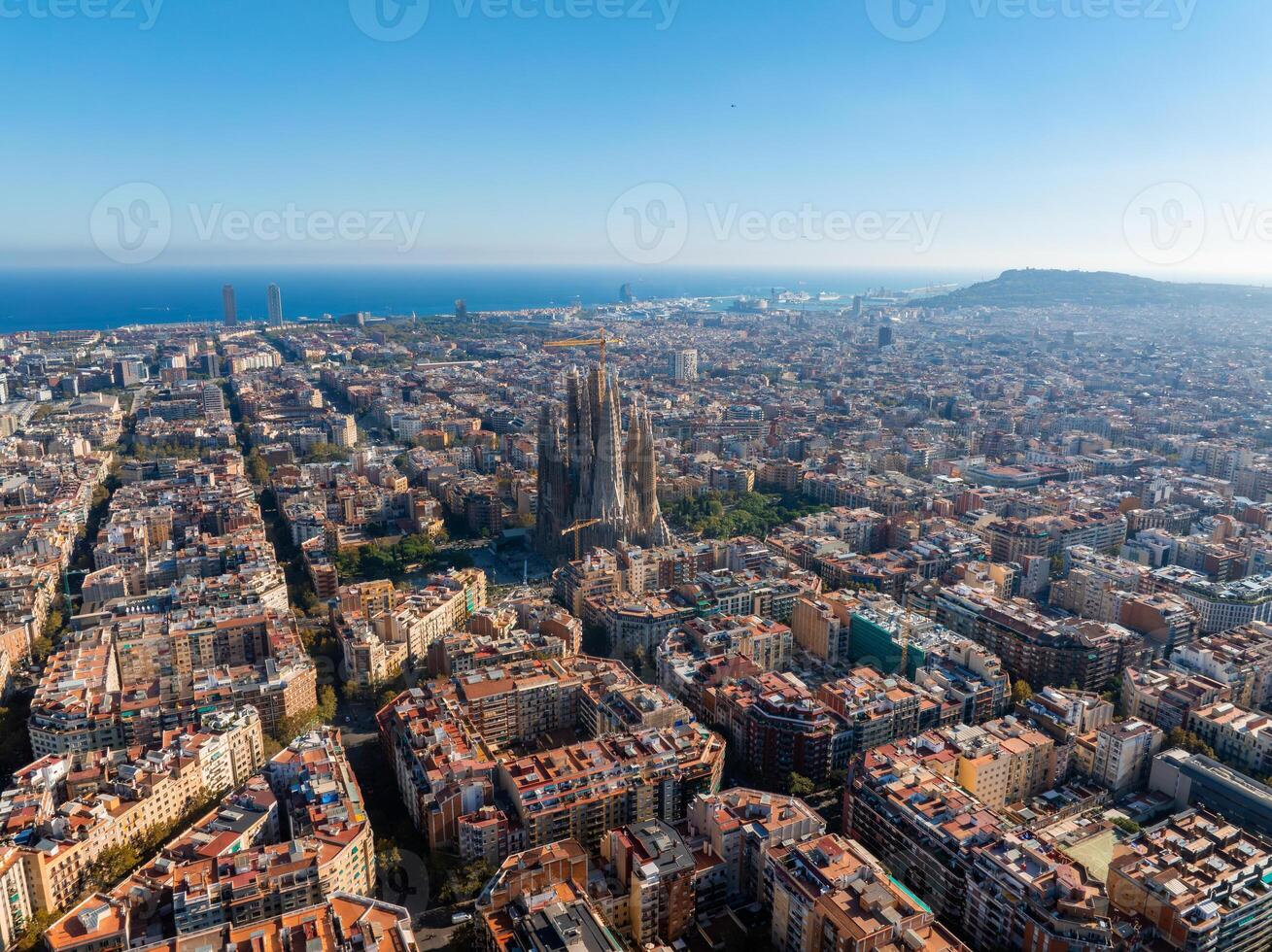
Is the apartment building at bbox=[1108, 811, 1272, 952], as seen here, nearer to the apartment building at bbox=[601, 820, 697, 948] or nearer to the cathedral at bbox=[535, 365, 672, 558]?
the apartment building at bbox=[601, 820, 697, 948]

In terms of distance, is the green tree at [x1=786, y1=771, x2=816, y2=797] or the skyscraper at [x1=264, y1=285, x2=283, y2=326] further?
the skyscraper at [x1=264, y1=285, x2=283, y2=326]

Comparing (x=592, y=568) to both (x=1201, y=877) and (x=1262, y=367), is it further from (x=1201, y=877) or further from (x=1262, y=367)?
(x=1262, y=367)

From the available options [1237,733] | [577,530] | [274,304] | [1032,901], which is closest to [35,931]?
[1032,901]

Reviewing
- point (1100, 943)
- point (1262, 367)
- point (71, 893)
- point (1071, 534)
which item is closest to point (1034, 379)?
point (1262, 367)

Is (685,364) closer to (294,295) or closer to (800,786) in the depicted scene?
(800,786)

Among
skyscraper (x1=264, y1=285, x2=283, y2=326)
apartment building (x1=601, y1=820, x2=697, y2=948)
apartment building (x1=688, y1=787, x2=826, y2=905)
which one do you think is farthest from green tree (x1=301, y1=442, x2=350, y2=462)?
skyscraper (x1=264, y1=285, x2=283, y2=326)

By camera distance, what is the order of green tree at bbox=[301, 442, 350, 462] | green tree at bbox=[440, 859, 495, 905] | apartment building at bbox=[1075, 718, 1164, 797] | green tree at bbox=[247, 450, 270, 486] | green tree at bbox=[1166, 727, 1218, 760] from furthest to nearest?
green tree at bbox=[301, 442, 350, 462] < green tree at bbox=[247, 450, 270, 486] < green tree at bbox=[1166, 727, 1218, 760] < apartment building at bbox=[1075, 718, 1164, 797] < green tree at bbox=[440, 859, 495, 905]

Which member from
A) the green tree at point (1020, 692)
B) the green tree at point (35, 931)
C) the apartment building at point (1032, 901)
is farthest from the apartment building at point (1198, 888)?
the green tree at point (35, 931)
